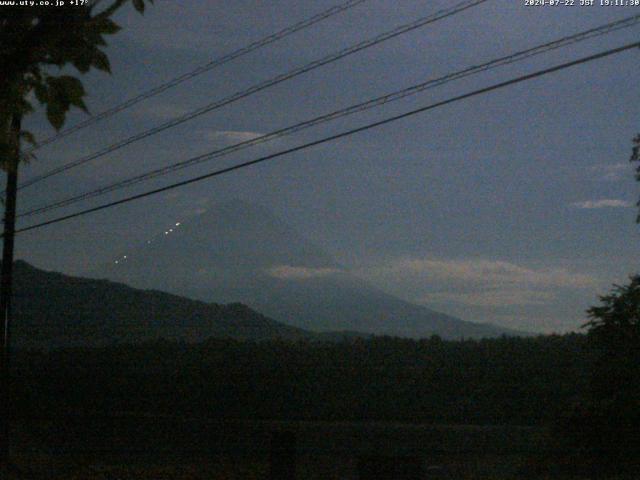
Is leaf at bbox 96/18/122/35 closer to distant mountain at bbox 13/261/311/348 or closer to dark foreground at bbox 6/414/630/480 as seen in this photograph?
dark foreground at bbox 6/414/630/480

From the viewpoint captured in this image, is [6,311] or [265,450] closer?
[6,311]

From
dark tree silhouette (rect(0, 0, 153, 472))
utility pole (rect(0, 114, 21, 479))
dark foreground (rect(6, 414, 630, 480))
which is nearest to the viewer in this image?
dark tree silhouette (rect(0, 0, 153, 472))

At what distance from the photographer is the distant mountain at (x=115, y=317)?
5375cm

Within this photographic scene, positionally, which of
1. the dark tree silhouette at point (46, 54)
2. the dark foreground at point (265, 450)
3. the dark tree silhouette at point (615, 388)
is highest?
the dark tree silhouette at point (46, 54)

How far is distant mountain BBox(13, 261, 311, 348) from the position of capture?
53750 millimetres

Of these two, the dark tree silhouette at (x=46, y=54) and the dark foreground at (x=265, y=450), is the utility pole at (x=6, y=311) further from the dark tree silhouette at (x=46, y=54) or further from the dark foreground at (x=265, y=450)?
the dark tree silhouette at (x=46, y=54)

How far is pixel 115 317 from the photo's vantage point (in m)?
57.6

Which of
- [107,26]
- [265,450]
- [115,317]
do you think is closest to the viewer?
[107,26]

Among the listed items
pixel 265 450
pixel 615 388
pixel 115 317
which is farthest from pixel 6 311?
pixel 115 317

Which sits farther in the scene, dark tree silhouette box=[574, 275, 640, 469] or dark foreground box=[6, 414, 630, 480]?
dark foreground box=[6, 414, 630, 480]

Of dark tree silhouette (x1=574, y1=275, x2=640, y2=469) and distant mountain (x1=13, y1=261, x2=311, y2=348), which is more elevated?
distant mountain (x1=13, y1=261, x2=311, y2=348)

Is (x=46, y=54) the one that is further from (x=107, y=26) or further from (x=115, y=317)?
(x=115, y=317)

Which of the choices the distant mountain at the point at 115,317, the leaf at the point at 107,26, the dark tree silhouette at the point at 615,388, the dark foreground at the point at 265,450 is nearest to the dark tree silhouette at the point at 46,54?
the leaf at the point at 107,26

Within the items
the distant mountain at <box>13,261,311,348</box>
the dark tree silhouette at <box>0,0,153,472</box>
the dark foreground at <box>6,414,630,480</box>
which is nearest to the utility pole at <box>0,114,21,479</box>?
the dark foreground at <box>6,414,630,480</box>
